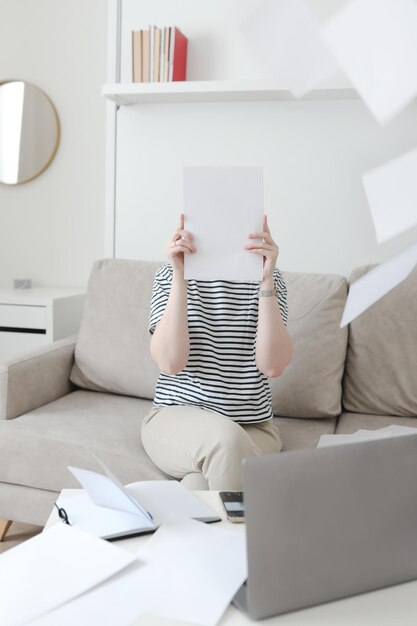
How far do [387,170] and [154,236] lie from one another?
238cm

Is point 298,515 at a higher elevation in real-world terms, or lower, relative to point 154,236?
lower

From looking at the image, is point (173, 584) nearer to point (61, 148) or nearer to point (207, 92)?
point (207, 92)

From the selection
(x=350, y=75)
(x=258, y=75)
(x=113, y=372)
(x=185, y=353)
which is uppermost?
(x=258, y=75)

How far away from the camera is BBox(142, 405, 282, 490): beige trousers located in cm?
156

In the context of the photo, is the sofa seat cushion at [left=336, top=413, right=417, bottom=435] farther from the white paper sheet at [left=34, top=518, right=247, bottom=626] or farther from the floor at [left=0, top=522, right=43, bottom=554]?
the white paper sheet at [left=34, top=518, right=247, bottom=626]

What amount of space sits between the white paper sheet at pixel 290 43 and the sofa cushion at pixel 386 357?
5.71 ft

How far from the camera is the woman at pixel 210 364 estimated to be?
1.66 meters

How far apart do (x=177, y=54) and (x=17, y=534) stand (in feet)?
5.79

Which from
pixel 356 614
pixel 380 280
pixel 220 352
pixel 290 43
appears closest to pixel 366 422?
pixel 220 352

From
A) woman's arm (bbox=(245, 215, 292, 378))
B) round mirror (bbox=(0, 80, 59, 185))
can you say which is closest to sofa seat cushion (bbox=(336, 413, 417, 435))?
woman's arm (bbox=(245, 215, 292, 378))

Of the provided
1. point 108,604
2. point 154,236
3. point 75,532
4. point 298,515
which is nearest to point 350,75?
point 298,515

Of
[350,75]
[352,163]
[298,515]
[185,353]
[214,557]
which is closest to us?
[350,75]

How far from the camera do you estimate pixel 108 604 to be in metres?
0.80

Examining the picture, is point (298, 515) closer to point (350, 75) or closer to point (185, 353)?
point (350, 75)
